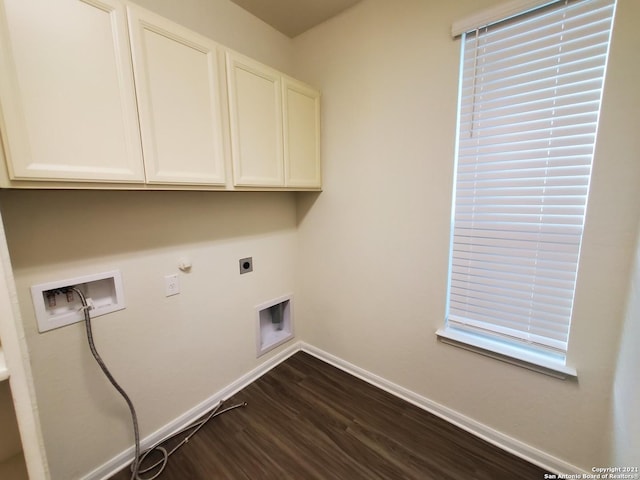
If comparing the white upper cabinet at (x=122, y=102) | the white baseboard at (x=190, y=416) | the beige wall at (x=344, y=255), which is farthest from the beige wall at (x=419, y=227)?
the white upper cabinet at (x=122, y=102)

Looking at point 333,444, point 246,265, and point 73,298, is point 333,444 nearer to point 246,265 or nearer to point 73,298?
point 246,265

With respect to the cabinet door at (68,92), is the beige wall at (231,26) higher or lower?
higher

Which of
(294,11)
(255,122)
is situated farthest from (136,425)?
(294,11)

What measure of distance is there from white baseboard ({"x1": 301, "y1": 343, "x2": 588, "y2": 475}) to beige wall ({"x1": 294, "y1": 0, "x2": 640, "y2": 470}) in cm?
3

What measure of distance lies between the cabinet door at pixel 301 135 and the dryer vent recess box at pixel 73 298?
3.71ft

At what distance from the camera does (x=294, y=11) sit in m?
1.77

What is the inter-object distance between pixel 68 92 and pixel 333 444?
209 cm

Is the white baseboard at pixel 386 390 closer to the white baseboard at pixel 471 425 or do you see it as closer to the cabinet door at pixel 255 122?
the white baseboard at pixel 471 425

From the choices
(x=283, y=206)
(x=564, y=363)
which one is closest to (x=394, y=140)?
(x=283, y=206)

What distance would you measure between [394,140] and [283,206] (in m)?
0.99

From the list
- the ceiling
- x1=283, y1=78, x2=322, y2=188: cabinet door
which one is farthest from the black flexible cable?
the ceiling

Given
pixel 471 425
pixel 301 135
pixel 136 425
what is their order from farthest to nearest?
pixel 301 135
pixel 471 425
pixel 136 425

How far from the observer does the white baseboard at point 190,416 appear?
4.54ft

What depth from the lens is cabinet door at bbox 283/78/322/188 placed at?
1.74 metres
